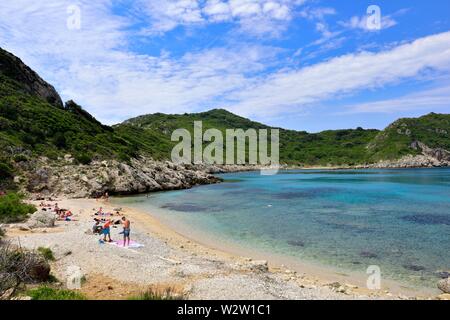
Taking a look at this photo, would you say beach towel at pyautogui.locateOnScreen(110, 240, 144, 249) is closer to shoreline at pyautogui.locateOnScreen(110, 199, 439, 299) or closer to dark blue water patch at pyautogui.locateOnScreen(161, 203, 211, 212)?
shoreline at pyautogui.locateOnScreen(110, 199, 439, 299)

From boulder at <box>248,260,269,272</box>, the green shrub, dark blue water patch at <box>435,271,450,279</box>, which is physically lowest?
dark blue water patch at <box>435,271,450,279</box>

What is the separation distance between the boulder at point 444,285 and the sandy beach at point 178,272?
1726 millimetres

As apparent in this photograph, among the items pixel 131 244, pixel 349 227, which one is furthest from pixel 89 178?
pixel 349 227

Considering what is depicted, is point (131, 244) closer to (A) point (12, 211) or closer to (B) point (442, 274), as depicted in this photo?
(A) point (12, 211)

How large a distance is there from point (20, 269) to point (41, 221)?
A: 55.9ft

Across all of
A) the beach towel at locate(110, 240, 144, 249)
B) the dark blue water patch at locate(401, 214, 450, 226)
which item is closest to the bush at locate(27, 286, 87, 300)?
the beach towel at locate(110, 240, 144, 249)

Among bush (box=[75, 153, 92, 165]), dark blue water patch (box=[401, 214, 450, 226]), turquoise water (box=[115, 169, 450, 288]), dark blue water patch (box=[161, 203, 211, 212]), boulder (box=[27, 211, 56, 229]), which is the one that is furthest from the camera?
bush (box=[75, 153, 92, 165])

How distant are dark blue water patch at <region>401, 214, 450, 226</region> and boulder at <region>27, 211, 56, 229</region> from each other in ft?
120

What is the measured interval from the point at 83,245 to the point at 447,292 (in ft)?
69.0

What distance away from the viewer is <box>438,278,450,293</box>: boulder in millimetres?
17119

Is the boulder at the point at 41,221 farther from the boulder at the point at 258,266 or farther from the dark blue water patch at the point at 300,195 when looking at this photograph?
the dark blue water patch at the point at 300,195

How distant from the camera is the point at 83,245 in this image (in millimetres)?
22016

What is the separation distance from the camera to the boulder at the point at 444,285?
56.2ft

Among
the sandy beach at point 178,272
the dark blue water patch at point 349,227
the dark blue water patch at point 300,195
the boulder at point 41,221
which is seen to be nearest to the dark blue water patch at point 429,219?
the dark blue water patch at point 349,227
